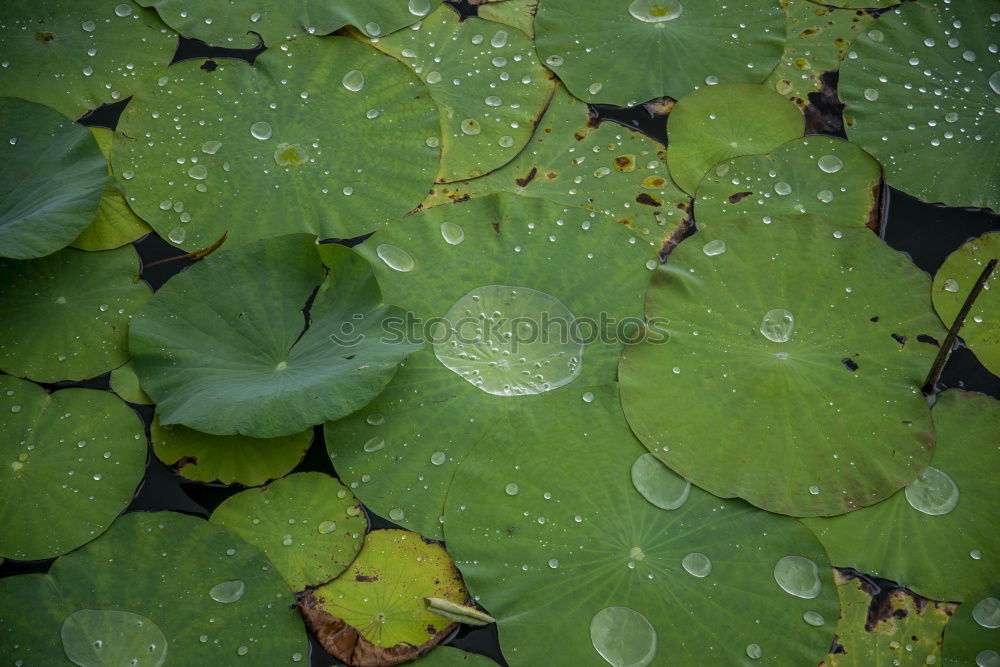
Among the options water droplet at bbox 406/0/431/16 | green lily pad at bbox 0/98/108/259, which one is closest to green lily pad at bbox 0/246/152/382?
green lily pad at bbox 0/98/108/259

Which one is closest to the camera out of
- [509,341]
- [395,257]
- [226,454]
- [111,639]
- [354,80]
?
[111,639]

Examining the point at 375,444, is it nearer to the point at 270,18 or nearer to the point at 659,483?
the point at 659,483

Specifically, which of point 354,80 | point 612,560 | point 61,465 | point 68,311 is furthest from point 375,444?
point 354,80

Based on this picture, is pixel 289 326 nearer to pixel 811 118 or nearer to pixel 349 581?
pixel 349 581

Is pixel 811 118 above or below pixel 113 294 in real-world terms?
above

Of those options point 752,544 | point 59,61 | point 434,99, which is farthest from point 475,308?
point 59,61
